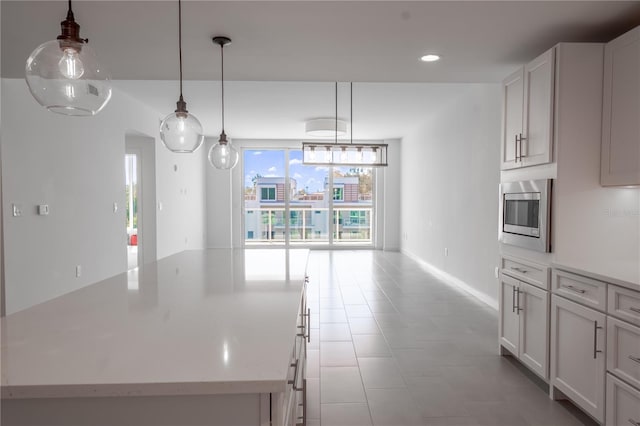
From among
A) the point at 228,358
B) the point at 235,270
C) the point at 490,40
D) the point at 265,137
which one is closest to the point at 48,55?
the point at 228,358

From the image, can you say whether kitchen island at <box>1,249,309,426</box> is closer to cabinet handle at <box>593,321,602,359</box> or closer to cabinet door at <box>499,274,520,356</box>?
cabinet handle at <box>593,321,602,359</box>

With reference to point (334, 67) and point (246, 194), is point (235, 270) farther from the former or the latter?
point (246, 194)

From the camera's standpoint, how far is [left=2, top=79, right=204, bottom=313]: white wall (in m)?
3.64

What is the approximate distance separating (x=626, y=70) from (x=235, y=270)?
2.53m

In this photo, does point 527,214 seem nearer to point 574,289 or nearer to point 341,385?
point 574,289

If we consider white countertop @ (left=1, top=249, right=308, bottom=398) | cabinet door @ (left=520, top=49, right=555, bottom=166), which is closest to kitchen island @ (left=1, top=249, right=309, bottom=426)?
white countertop @ (left=1, top=249, right=308, bottom=398)

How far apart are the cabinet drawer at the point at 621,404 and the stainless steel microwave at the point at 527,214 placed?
85 centimetres

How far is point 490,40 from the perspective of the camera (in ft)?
9.08

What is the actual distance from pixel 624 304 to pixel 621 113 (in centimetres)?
114

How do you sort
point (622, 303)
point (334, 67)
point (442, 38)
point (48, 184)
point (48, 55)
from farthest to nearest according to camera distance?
point (48, 184) → point (334, 67) → point (442, 38) → point (622, 303) → point (48, 55)

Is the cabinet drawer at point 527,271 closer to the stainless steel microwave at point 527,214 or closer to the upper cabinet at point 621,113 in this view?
the stainless steel microwave at point 527,214

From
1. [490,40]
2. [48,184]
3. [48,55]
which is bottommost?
[48,184]

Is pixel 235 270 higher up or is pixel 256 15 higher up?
pixel 256 15

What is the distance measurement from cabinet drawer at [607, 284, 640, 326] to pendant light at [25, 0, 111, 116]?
2.44 metres
